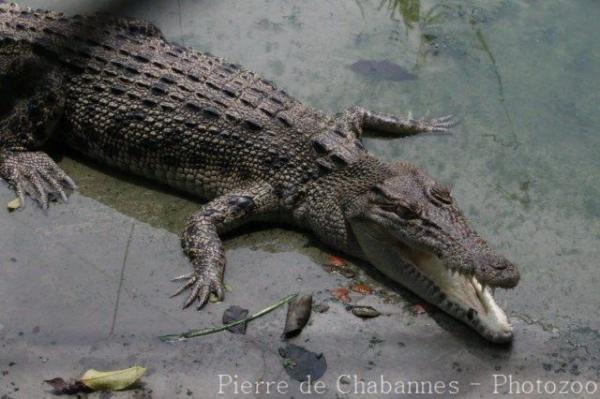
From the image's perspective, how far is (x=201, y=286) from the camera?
157 inches

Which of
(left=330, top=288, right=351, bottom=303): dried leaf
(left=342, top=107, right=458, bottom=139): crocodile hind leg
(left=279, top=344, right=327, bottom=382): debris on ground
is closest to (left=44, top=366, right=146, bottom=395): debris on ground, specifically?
(left=279, top=344, right=327, bottom=382): debris on ground

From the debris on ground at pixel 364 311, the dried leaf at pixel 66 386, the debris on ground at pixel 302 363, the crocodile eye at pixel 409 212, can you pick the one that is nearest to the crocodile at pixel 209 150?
the crocodile eye at pixel 409 212

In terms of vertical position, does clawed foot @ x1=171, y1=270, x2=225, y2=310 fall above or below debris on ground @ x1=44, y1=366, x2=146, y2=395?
above

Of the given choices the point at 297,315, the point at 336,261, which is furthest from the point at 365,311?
the point at 336,261

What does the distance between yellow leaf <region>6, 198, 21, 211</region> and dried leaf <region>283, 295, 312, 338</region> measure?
1.65 meters

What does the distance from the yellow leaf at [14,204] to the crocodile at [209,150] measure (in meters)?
0.04

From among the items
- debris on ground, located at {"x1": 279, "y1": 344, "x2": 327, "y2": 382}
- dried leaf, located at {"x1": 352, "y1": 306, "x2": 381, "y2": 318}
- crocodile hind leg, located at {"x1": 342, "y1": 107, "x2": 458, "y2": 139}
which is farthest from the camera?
crocodile hind leg, located at {"x1": 342, "y1": 107, "x2": 458, "y2": 139}

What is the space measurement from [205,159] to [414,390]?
5.92 ft

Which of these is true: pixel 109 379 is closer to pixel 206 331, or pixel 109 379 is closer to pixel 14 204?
pixel 206 331

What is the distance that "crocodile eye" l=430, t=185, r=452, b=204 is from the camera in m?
4.11

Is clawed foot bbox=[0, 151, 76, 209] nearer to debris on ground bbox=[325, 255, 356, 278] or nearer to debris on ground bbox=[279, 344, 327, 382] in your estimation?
debris on ground bbox=[325, 255, 356, 278]

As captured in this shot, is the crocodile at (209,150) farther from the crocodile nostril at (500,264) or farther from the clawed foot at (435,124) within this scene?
the clawed foot at (435,124)

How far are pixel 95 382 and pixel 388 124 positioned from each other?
262 cm

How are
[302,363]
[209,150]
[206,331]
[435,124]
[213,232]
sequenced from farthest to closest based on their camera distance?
1. [435,124]
2. [209,150]
3. [213,232]
4. [206,331]
5. [302,363]
